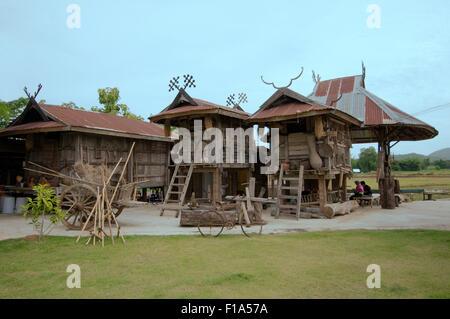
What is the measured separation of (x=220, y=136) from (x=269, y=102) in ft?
8.93

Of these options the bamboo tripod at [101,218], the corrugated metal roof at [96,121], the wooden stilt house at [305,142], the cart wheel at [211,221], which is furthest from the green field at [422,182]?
the bamboo tripod at [101,218]

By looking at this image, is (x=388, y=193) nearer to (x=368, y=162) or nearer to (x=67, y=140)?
(x=67, y=140)

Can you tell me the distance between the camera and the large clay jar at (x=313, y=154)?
1341 centimetres

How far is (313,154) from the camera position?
13.6m

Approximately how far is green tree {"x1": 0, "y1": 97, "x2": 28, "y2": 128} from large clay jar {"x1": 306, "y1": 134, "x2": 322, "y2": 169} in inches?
830

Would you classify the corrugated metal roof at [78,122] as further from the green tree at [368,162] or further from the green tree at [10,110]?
the green tree at [368,162]

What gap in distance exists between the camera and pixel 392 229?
404 inches

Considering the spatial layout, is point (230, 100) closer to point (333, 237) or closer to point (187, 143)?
point (187, 143)

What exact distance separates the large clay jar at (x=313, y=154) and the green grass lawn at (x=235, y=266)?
14.4ft

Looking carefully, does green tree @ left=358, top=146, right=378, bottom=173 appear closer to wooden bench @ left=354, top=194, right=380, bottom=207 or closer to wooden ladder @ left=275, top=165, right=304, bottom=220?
wooden bench @ left=354, top=194, right=380, bottom=207

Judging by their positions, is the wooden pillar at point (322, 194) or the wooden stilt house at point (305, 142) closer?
the wooden stilt house at point (305, 142)

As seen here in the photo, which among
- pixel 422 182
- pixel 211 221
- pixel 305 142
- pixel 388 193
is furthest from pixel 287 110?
pixel 422 182
